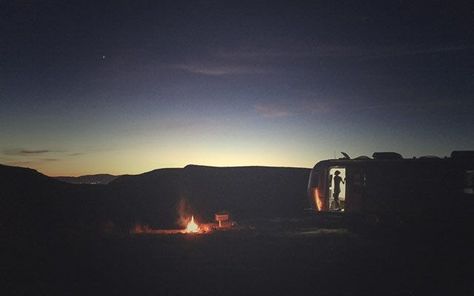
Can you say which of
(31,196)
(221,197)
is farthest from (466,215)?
(221,197)

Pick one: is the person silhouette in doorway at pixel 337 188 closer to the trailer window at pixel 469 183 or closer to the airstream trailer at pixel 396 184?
the airstream trailer at pixel 396 184

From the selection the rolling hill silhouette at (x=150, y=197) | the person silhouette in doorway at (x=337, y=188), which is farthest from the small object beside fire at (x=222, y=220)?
the rolling hill silhouette at (x=150, y=197)

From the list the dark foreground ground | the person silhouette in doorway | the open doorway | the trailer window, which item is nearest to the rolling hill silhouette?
the dark foreground ground

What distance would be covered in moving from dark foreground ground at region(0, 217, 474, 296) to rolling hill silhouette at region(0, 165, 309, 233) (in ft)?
36.7

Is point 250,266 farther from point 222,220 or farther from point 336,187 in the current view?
point 222,220

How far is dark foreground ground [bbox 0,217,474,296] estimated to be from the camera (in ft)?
29.4

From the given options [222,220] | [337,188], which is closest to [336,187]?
[337,188]

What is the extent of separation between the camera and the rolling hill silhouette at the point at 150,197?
1326 inches

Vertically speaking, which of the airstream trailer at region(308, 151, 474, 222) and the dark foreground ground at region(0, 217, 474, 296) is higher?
the airstream trailer at region(308, 151, 474, 222)

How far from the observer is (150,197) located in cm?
5478

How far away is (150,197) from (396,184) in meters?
42.8

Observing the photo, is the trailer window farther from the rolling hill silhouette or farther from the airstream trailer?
the rolling hill silhouette

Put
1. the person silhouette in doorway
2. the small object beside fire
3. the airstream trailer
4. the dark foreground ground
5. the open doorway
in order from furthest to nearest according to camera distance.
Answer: the small object beside fire → the person silhouette in doorway → the open doorway → the airstream trailer → the dark foreground ground

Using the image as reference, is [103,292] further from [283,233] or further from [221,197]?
[221,197]
